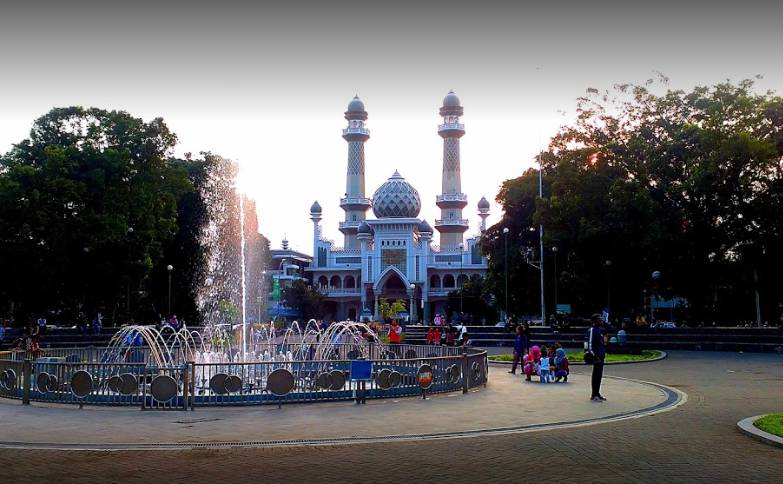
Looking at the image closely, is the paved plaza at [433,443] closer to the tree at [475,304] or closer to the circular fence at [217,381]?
the circular fence at [217,381]

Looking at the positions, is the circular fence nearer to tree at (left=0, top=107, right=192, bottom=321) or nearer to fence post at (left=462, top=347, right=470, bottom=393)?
fence post at (left=462, top=347, right=470, bottom=393)

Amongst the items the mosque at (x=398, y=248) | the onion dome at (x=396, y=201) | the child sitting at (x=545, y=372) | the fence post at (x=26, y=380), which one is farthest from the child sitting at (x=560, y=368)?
Result: the onion dome at (x=396, y=201)

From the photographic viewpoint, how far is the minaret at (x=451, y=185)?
11712 cm

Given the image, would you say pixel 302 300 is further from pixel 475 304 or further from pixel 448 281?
pixel 448 281

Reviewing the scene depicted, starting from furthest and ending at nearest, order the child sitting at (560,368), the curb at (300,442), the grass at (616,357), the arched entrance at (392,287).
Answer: the arched entrance at (392,287)
the grass at (616,357)
the child sitting at (560,368)
the curb at (300,442)

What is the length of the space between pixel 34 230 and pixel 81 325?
7.67 m

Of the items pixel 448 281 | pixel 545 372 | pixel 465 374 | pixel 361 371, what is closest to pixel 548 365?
pixel 545 372

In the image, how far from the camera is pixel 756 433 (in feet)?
41.7

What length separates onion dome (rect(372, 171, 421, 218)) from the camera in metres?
108

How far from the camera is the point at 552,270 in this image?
57.5 m

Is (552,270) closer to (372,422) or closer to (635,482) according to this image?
(372,422)

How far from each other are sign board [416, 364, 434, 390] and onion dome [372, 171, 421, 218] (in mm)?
89046

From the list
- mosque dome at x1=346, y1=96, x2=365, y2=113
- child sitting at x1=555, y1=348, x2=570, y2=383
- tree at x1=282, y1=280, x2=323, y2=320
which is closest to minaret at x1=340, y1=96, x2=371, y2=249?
mosque dome at x1=346, y1=96, x2=365, y2=113

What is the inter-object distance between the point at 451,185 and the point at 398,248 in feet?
55.8
